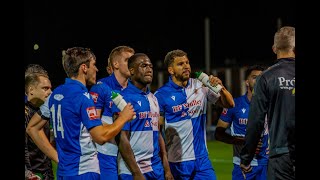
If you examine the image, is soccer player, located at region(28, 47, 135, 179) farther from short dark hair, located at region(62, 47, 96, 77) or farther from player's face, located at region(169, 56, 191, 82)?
player's face, located at region(169, 56, 191, 82)

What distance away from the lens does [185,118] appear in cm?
821

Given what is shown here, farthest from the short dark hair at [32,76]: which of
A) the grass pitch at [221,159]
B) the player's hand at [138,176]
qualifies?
the grass pitch at [221,159]

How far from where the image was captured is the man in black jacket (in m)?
5.66

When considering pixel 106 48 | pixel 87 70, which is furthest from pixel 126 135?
pixel 106 48

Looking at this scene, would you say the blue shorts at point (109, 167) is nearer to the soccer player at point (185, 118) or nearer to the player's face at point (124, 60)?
the soccer player at point (185, 118)

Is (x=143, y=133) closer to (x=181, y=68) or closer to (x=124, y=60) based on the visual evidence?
(x=181, y=68)

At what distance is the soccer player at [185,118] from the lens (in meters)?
8.15

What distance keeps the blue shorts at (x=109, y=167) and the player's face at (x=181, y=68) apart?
146cm

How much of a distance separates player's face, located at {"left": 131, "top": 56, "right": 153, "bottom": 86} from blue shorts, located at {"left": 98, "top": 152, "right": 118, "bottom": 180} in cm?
98

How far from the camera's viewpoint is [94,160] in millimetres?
6504

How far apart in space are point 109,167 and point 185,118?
49.2 inches

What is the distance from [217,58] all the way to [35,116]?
42268mm

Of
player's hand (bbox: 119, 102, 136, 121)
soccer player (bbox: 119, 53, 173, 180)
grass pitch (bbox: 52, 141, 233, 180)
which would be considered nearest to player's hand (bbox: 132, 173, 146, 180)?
soccer player (bbox: 119, 53, 173, 180)

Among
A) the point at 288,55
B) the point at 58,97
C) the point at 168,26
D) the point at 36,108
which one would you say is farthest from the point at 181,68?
the point at 168,26
